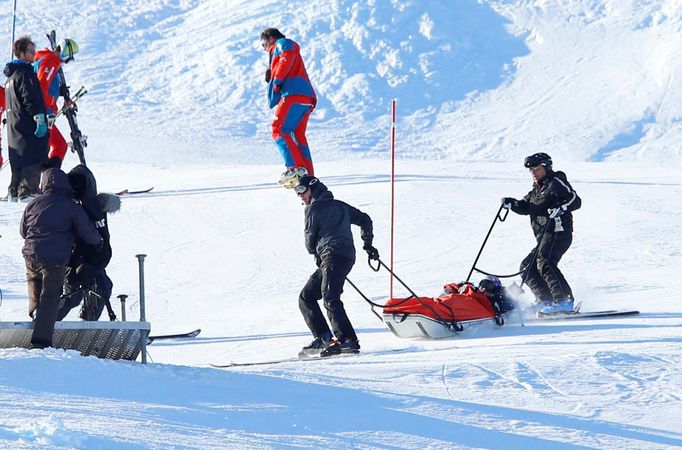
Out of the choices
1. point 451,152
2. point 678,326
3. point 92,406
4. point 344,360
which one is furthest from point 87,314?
point 451,152

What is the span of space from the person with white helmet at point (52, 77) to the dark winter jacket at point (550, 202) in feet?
15.5

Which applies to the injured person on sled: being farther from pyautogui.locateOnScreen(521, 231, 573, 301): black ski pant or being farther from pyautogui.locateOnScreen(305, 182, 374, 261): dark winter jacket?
pyautogui.locateOnScreen(305, 182, 374, 261): dark winter jacket

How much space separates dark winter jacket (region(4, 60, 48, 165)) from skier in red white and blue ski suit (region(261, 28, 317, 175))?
8.11 ft

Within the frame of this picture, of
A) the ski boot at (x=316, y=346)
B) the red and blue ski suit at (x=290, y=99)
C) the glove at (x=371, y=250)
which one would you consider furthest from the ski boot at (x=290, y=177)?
the ski boot at (x=316, y=346)

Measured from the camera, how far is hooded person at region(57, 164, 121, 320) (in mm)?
8947

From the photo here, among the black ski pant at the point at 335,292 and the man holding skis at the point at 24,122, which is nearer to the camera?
the black ski pant at the point at 335,292

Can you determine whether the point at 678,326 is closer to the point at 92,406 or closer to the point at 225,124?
the point at 92,406

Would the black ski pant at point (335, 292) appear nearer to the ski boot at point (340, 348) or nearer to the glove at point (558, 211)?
the ski boot at point (340, 348)

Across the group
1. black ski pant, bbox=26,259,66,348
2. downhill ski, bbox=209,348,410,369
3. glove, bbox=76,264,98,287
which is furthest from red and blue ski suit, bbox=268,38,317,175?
black ski pant, bbox=26,259,66,348

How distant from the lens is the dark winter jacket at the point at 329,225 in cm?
920

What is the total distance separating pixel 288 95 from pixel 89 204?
3987 mm

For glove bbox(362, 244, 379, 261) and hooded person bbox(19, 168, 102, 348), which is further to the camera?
glove bbox(362, 244, 379, 261)

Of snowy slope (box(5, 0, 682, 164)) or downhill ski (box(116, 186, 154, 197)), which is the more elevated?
snowy slope (box(5, 0, 682, 164))

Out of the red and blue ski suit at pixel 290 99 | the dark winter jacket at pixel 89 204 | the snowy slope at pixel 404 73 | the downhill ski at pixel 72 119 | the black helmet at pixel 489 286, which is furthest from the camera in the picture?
the snowy slope at pixel 404 73
